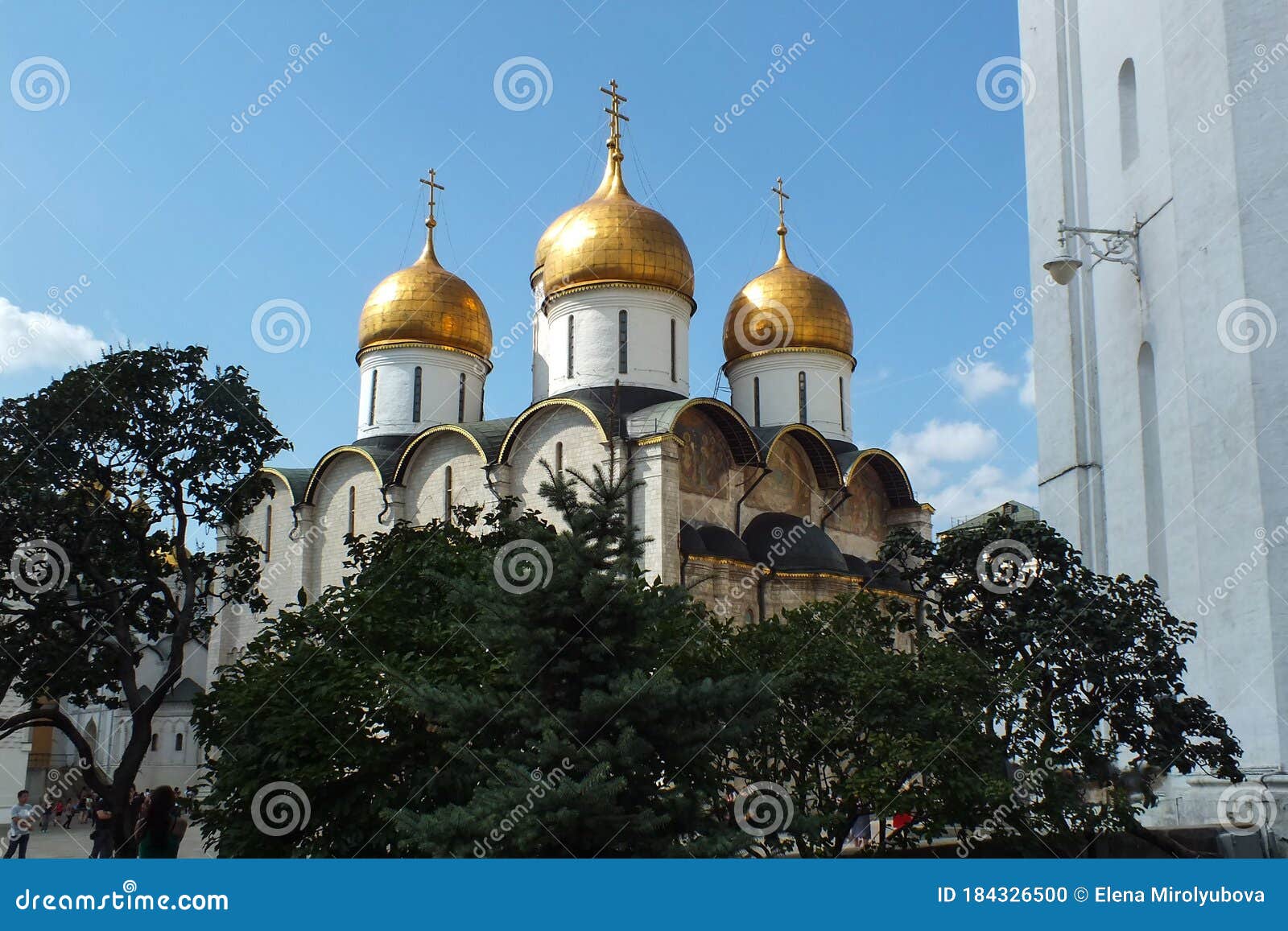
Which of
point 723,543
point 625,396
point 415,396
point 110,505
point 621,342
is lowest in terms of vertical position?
point 110,505

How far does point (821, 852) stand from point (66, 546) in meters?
7.38

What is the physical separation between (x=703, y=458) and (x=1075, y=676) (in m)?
11.6

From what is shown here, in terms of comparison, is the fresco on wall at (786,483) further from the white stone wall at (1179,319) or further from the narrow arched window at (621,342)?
the white stone wall at (1179,319)

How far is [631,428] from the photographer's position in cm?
1880

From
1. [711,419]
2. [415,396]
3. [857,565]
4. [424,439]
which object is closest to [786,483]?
[857,565]

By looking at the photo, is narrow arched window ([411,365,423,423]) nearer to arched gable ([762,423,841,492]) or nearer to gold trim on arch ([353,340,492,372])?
gold trim on arch ([353,340,492,372])

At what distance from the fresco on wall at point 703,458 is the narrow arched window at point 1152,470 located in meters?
8.30

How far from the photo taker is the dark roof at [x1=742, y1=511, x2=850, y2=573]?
1933 centimetres

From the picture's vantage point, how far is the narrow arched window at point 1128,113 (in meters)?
12.1

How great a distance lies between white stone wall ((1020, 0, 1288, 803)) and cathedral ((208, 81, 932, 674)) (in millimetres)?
6036

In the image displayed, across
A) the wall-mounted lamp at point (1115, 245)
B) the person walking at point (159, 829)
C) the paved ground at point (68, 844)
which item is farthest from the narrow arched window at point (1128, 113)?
the paved ground at point (68, 844)

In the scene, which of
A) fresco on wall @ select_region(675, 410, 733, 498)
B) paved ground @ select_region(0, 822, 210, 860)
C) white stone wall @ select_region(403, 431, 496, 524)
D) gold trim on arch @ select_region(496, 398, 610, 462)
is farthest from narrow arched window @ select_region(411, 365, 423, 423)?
paved ground @ select_region(0, 822, 210, 860)

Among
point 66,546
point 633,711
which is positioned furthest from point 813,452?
point 633,711

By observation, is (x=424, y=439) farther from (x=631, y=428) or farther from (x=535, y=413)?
(x=631, y=428)
